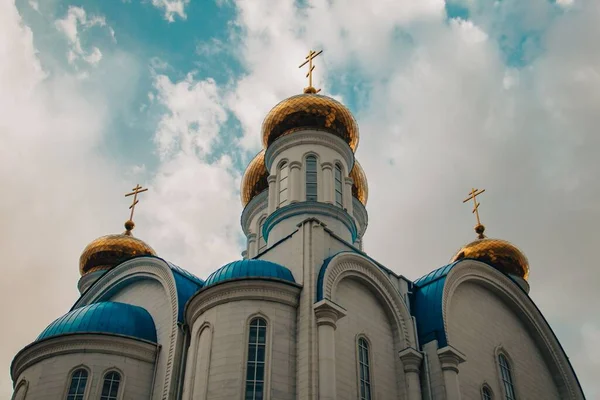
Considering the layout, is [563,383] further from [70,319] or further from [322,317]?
[70,319]

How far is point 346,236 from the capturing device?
15.2 meters

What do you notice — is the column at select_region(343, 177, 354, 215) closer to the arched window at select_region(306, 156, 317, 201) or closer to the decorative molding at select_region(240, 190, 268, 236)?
the arched window at select_region(306, 156, 317, 201)

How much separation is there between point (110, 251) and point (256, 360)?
1013 centimetres

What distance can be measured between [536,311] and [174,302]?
9.34 meters

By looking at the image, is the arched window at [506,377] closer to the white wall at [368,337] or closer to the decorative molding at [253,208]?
the white wall at [368,337]

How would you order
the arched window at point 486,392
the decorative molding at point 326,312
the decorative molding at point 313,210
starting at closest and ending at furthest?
the decorative molding at point 326,312 < the arched window at point 486,392 < the decorative molding at point 313,210

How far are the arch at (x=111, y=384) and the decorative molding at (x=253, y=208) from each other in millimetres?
8057

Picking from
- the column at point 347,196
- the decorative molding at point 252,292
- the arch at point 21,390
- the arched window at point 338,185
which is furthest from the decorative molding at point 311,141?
the arch at point 21,390

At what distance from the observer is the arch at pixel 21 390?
1207cm

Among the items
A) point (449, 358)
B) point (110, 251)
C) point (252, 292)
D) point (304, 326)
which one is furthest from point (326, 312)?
point (110, 251)

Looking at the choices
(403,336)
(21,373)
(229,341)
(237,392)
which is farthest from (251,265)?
(21,373)

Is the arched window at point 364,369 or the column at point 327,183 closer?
the arched window at point 364,369

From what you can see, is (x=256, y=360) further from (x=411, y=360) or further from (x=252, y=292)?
(x=411, y=360)

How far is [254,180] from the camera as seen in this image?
65.5ft
